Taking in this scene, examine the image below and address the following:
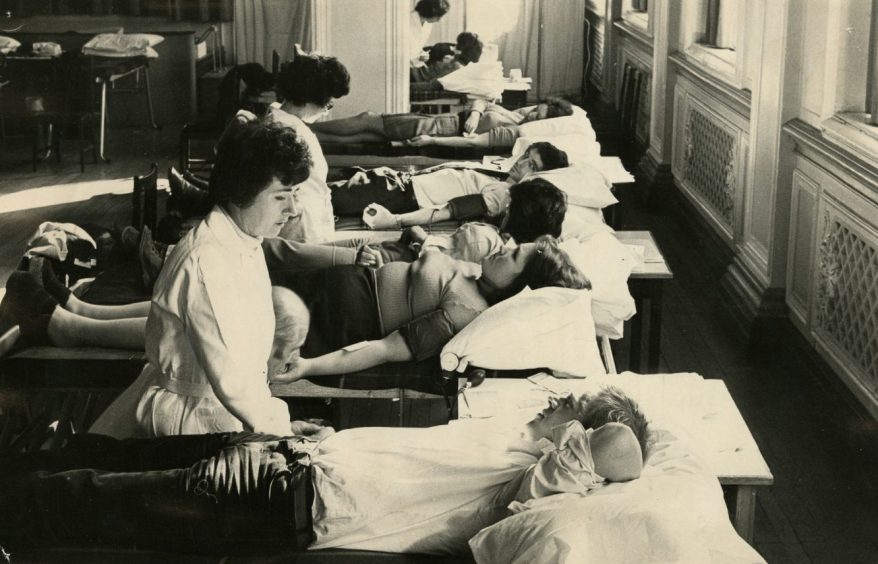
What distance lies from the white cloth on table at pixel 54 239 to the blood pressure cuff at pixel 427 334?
4.44 ft

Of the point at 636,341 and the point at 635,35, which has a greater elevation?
the point at 635,35

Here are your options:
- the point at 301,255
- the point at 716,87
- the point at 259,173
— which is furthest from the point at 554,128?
the point at 259,173

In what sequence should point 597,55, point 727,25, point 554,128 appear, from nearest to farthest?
point 554,128 < point 727,25 < point 597,55

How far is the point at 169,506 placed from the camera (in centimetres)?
226

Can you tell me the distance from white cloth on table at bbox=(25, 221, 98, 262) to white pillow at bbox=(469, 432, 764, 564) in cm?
226

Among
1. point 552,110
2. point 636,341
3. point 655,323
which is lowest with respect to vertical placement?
point 636,341

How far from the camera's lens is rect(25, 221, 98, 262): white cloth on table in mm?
3855

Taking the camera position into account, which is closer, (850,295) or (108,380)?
(108,380)

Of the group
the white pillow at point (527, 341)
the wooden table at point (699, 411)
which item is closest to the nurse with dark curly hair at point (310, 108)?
the white pillow at point (527, 341)

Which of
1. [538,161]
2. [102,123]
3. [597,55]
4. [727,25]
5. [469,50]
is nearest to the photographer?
[538,161]

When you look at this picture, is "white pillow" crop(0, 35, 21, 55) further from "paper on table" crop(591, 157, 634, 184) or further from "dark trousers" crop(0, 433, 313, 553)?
"dark trousers" crop(0, 433, 313, 553)

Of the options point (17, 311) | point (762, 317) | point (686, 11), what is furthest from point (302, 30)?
point (17, 311)

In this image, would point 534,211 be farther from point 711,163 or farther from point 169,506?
point 711,163

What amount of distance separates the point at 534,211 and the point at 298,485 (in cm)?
178
